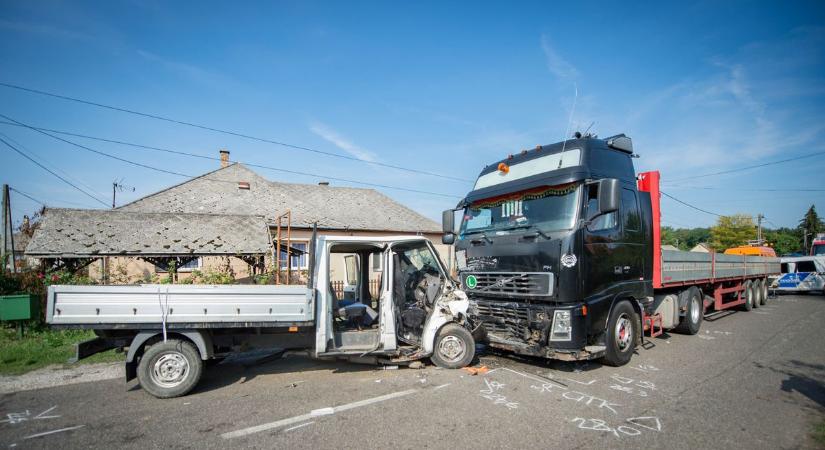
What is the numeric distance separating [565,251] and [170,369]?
5373 millimetres

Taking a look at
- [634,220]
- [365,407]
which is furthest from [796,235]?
[365,407]

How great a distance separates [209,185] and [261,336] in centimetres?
1738

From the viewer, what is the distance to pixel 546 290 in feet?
18.2

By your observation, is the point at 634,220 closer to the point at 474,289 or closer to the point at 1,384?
the point at 474,289

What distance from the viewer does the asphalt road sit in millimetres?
3879

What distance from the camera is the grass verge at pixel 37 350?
6.75 meters

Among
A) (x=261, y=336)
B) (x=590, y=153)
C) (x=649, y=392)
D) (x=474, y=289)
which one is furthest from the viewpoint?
(x=474, y=289)

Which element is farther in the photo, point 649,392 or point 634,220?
point 634,220

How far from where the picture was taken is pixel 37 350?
25.1ft

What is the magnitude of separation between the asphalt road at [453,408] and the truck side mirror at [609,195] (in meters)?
2.37

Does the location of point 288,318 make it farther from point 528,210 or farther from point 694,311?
point 694,311

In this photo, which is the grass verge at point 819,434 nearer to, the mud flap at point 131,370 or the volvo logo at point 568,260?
the volvo logo at point 568,260

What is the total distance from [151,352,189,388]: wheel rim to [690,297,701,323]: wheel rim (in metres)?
9.51

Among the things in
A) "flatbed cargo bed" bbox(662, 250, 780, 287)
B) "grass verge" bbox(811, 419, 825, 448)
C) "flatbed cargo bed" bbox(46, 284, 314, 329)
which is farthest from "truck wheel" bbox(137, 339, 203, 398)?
"flatbed cargo bed" bbox(662, 250, 780, 287)
